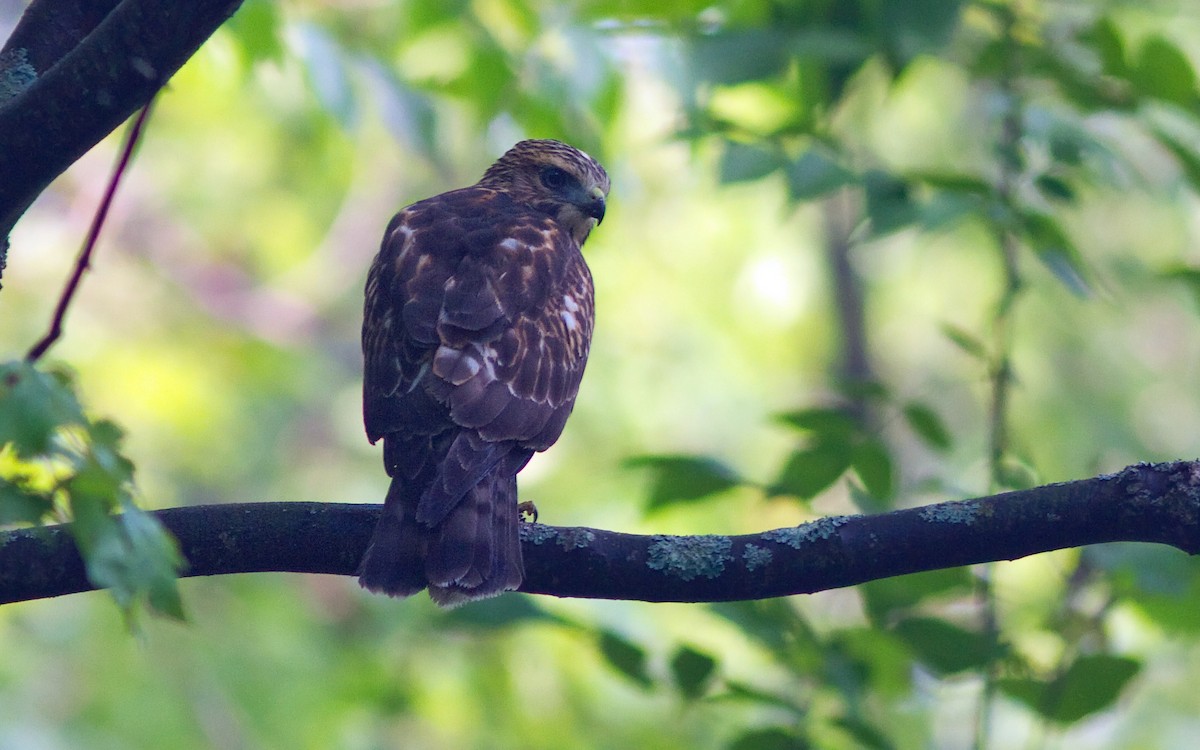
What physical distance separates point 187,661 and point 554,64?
14.3 ft

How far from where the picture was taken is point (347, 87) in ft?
15.6

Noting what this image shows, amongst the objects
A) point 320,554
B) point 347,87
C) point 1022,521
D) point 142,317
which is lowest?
point 1022,521

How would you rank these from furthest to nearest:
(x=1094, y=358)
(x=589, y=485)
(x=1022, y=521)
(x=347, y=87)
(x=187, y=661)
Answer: (x=1094, y=358), (x=589, y=485), (x=187, y=661), (x=347, y=87), (x=1022, y=521)

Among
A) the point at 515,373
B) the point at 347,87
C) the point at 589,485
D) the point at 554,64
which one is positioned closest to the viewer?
the point at 515,373

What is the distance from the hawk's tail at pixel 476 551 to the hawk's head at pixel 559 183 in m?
1.87

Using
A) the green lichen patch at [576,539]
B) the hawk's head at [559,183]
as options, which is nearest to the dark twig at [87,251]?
the green lichen patch at [576,539]

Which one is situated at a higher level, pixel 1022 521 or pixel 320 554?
pixel 320 554

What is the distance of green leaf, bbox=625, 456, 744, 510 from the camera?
3.45 meters

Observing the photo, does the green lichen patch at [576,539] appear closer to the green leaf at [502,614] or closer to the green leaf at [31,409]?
the green leaf at [502,614]

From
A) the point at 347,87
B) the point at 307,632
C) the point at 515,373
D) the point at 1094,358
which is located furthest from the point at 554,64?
the point at 1094,358

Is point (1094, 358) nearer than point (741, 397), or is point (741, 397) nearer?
point (741, 397)

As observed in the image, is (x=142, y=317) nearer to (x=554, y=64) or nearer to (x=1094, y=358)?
(x=554, y=64)

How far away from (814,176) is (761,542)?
5.02 feet

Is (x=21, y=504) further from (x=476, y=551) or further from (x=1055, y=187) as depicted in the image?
(x=1055, y=187)
